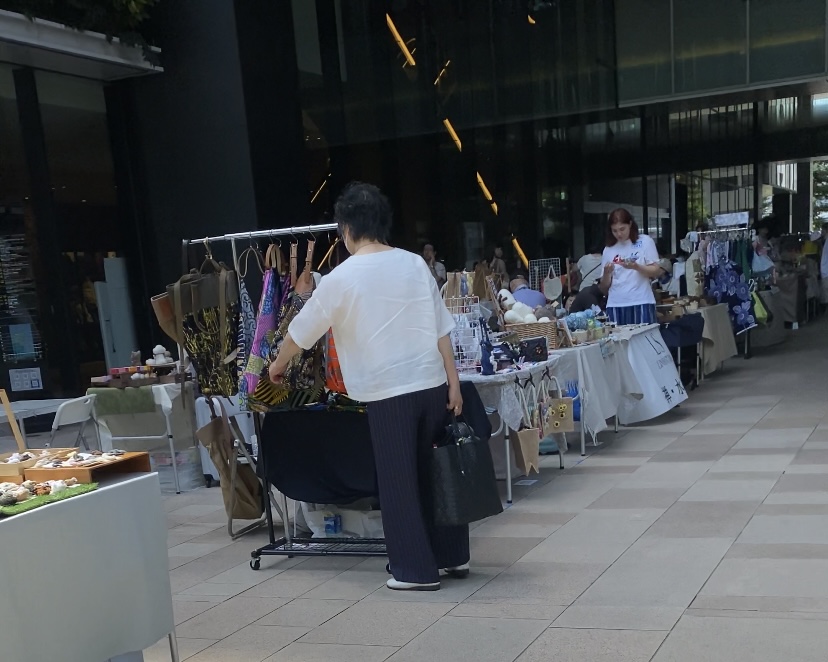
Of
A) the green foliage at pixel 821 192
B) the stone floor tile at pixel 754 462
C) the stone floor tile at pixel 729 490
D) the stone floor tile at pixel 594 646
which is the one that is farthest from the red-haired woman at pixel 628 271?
the green foliage at pixel 821 192

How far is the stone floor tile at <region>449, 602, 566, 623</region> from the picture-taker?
3189 millimetres

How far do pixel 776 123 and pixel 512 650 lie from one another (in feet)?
71.6

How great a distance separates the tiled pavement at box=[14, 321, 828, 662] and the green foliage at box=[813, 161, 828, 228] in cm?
3683

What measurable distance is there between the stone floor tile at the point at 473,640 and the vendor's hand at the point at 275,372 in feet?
3.98

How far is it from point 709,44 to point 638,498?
12748 mm

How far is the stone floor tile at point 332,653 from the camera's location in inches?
117

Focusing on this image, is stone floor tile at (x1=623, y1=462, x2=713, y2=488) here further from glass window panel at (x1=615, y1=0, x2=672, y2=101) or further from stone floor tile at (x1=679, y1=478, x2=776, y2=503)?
glass window panel at (x1=615, y1=0, x2=672, y2=101)

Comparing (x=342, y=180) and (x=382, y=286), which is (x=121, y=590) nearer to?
(x=382, y=286)

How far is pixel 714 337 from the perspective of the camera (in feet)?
27.7

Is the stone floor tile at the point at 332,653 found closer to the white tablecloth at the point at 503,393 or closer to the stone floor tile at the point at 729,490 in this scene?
the white tablecloth at the point at 503,393

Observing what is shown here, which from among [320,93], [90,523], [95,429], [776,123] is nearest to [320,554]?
[90,523]

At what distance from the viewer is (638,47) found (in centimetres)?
1605

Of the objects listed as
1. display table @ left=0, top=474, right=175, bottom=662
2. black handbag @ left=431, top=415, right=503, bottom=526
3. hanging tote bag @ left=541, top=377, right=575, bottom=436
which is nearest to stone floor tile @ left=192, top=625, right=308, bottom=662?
display table @ left=0, top=474, right=175, bottom=662

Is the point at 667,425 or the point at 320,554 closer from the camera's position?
the point at 320,554
